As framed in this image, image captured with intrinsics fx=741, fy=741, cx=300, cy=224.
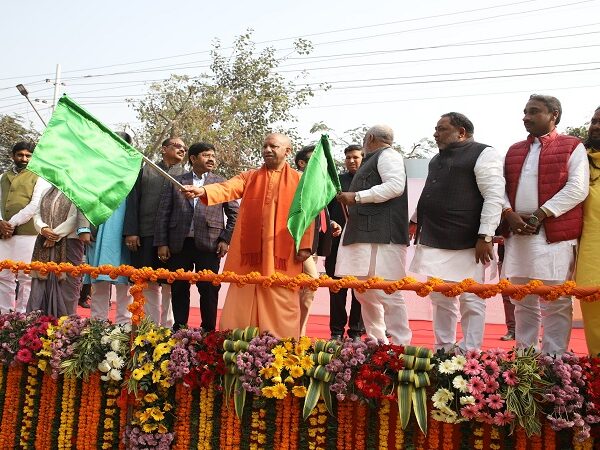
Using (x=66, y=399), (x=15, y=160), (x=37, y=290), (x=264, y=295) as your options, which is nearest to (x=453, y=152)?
(x=264, y=295)

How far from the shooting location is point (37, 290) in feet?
19.4

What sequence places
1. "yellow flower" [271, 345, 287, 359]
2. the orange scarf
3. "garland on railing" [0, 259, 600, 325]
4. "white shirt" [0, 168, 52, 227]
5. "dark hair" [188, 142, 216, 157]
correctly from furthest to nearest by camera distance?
"white shirt" [0, 168, 52, 227], "dark hair" [188, 142, 216, 157], the orange scarf, "yellow flower" [271, 345, 287, 359], "garland on railing" [0, 259, 600, 325]

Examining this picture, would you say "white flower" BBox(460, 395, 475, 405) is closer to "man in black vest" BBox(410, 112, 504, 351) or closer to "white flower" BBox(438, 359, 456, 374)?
"white flower" BBox(438, 359, 456, 374)

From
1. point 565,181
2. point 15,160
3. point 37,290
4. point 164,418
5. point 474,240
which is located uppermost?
point 15,160

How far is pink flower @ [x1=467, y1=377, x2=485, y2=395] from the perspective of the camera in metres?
3.13

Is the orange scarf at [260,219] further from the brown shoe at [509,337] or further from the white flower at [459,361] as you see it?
the brown shoe at [509,337]

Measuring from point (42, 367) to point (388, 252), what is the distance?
2.38 meters

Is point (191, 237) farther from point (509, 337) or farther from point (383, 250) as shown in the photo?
point (509, 337)

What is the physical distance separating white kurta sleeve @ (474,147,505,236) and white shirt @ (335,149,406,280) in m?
0.62

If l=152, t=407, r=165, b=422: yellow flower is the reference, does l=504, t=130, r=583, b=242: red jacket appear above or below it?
above

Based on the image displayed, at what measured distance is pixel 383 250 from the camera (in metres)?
5.17

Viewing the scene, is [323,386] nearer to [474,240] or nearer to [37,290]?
[474,240]

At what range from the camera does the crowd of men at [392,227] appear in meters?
4.36

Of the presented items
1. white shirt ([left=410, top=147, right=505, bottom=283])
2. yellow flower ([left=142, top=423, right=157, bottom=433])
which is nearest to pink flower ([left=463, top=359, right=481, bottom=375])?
white shirt ([left=410, top=147, right=505, bottom=283])
